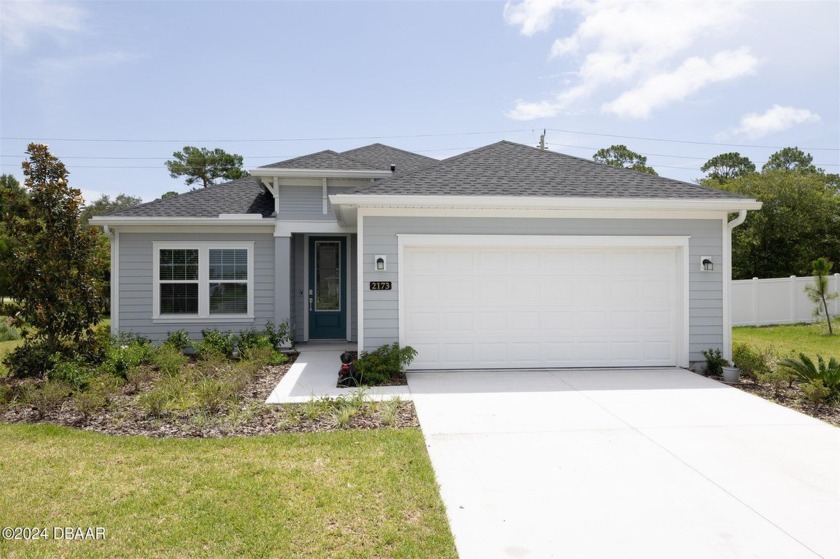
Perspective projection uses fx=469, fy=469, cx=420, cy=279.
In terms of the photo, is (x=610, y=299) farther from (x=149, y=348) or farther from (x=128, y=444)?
(x=149, y=348)

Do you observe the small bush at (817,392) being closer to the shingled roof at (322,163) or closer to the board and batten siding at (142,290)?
the shingled roof at (322,163)

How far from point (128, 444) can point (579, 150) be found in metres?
37.4

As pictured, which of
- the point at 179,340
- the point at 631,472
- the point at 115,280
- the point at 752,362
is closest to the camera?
the point at 631,472

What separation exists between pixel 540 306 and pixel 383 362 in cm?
291

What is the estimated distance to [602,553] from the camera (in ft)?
9.68

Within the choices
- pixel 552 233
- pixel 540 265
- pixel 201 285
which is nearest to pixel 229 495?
pixel 540 265

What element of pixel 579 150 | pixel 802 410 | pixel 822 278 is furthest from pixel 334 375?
pixel 579 150

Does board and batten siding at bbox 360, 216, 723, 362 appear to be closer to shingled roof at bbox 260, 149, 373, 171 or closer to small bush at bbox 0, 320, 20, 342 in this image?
shingled roof at bbox 260, 149, 373, 171

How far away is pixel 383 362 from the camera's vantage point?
746cm

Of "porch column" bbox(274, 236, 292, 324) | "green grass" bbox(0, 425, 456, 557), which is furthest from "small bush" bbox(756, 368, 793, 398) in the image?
"porch column" bbox(274, 236, 292, 324)

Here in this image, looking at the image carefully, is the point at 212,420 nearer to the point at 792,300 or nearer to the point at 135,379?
the point at 135,379

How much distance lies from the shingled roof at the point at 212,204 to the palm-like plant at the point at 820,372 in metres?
10.0

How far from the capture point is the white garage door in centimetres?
809

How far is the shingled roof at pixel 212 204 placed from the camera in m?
10.4
